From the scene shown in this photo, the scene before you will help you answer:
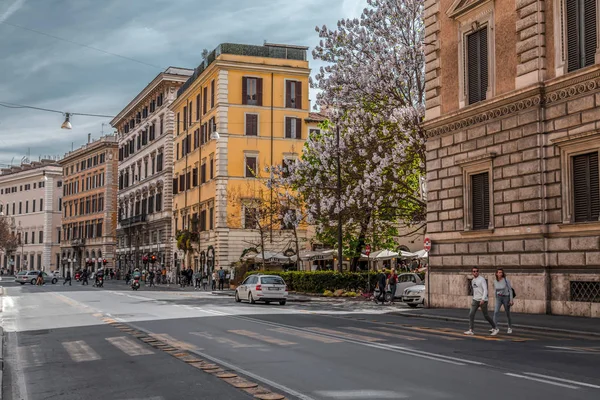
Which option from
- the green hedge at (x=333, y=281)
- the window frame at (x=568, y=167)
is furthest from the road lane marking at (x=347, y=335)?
the green hedge at (x=333, y=281)

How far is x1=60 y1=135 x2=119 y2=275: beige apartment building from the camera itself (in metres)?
101

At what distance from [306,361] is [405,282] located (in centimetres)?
2403

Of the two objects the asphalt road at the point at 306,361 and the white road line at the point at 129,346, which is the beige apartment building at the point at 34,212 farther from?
the white road line at the point at 129,346

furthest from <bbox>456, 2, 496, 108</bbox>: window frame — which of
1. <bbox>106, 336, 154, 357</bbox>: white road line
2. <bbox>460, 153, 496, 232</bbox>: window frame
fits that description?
<bbox>106, 336, 154, 357</bbox>: white road line

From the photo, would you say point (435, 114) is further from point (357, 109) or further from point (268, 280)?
point (268, 280)

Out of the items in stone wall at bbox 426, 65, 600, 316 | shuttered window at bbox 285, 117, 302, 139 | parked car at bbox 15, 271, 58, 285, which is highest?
shuttered window at bbox 285, 117, 302, 139

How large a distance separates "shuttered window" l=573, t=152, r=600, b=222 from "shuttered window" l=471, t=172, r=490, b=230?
12.7ft

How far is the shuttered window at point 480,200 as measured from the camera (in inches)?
1019

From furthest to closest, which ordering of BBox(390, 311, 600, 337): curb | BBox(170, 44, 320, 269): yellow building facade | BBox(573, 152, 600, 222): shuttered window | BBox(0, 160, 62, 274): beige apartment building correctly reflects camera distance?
BBox(0, 160, 62, 274): beige apartment building < BBox(170, 44, 320, 269): yellow building facade < BBox(573, 152, 600, 222): shuttered window < BBox(390, 311, 600, 337): curb

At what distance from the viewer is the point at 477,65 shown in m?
26.5

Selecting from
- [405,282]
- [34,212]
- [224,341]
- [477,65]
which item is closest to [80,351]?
[224,341]

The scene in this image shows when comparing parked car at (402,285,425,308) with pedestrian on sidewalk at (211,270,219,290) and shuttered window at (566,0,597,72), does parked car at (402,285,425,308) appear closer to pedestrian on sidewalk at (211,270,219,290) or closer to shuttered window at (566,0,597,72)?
shuttered window at (566,0,597,72)

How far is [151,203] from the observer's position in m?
78.4

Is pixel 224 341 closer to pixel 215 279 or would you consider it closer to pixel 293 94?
pixel 215 279
